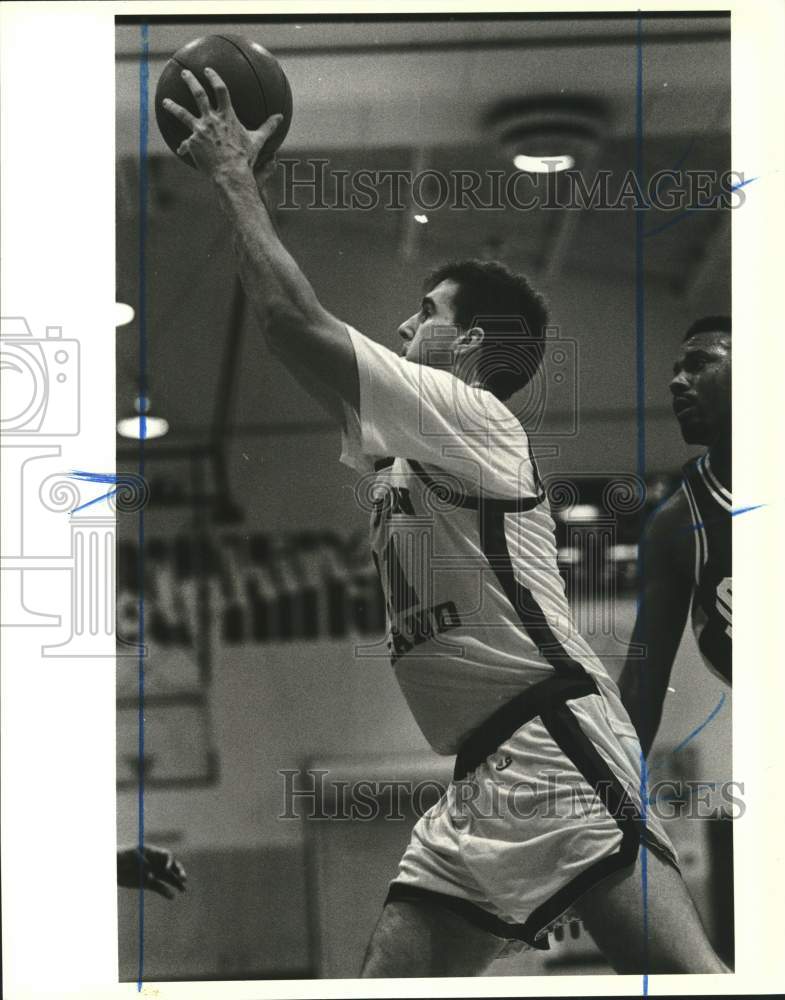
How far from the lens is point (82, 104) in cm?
221

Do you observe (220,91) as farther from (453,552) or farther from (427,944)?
(427,944)

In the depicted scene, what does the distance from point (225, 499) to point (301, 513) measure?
7.5 inches

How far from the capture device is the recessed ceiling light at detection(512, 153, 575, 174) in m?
2.21

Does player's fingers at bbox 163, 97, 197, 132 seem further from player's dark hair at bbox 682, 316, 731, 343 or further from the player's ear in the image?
player's dark hair at bbox 682, 316, 731, 343

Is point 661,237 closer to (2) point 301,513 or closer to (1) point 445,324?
(1) point 445,324

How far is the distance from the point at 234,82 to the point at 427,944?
2114 millimetres

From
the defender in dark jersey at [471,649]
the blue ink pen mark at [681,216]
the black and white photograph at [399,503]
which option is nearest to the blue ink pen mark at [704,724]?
the black and white photograph at [399,503]

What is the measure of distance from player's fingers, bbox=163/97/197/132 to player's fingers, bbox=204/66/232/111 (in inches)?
2.9

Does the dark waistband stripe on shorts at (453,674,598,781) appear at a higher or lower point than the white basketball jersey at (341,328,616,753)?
lower

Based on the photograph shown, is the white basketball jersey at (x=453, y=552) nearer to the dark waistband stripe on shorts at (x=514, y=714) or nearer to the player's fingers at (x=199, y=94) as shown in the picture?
the dark waistband stripe on shorts at (x=514, y=714)

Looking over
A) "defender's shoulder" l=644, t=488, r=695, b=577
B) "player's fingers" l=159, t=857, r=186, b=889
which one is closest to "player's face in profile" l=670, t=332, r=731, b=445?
"defender's shoulder" l=644, t=488, r=695, b=577

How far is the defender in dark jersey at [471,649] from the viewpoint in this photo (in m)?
2.12

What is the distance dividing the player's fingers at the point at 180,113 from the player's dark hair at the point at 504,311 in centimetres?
68

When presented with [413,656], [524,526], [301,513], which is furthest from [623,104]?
[413,656]
